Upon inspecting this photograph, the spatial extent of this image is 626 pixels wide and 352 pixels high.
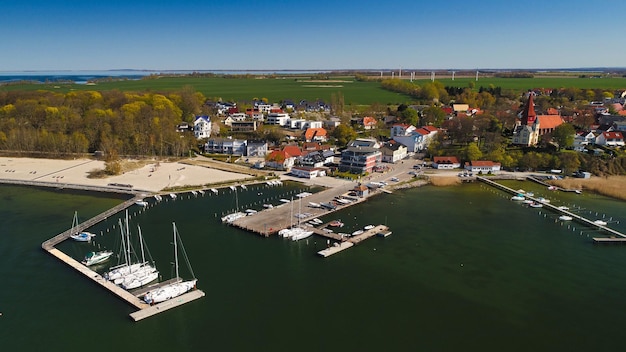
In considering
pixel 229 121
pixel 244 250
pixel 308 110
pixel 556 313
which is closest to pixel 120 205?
pixel 244 250

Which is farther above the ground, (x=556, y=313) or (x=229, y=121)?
(x=229, y=121)

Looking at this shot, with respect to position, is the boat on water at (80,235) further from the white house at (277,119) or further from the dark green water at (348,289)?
the white house at (277,119)

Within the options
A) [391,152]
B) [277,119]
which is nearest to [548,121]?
[391,152]

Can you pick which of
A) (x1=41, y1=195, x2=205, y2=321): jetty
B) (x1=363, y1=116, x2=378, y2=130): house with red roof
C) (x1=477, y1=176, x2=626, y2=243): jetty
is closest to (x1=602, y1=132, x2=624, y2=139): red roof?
(x1=477, y1=176, x2=626, y2=243): jetty

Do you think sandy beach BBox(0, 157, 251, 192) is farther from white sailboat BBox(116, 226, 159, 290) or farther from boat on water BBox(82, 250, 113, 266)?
white sailboat BBox(116, 226, 159, 290)

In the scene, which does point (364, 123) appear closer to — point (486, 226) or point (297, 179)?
point (297, 179)

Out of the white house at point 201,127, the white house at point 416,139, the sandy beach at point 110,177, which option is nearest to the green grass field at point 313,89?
the white house at point 416,139

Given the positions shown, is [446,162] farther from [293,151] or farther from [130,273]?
[130,273]
